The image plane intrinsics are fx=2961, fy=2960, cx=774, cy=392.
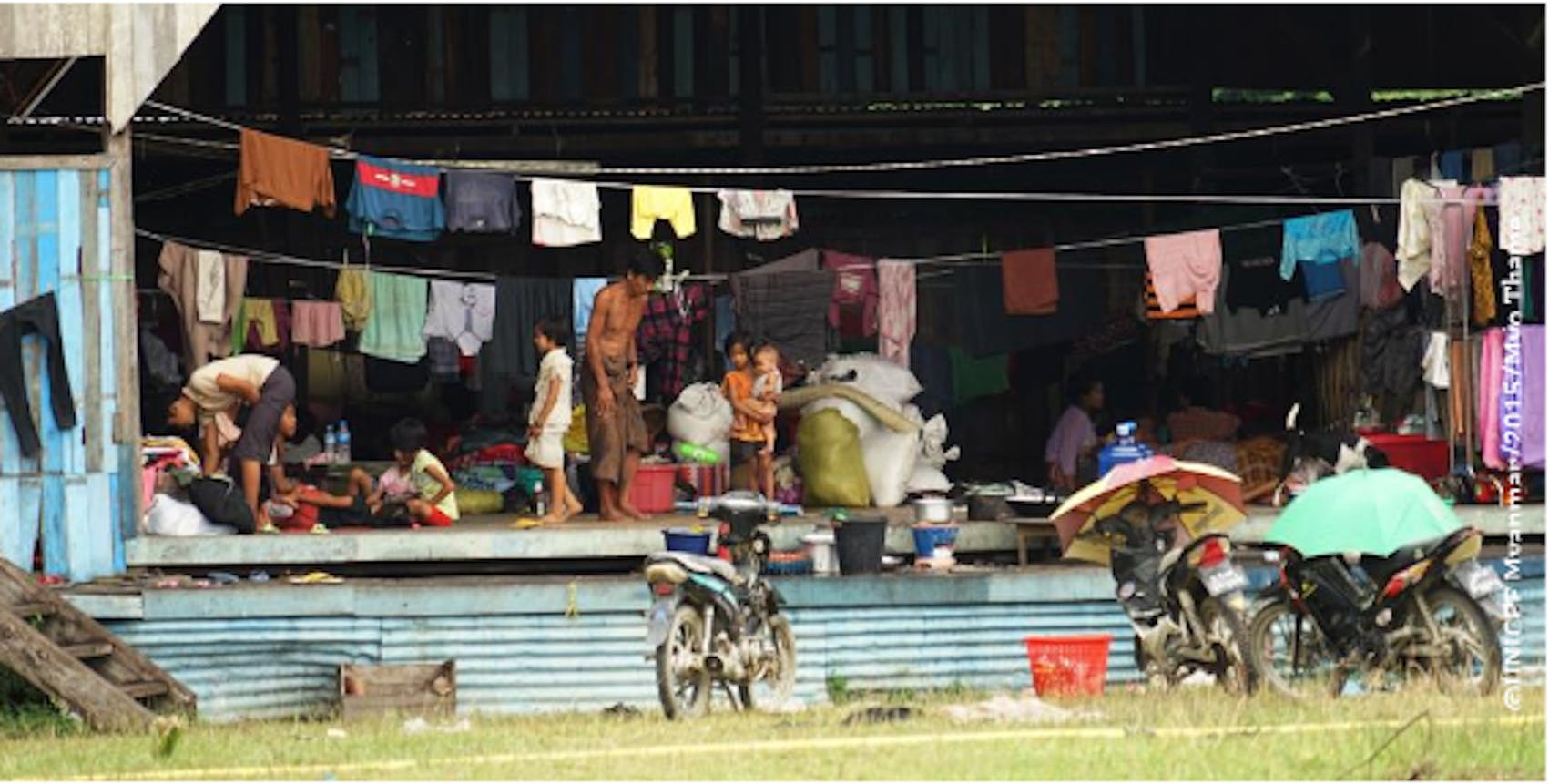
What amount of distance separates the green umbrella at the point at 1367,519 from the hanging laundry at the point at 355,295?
7657 millimetres

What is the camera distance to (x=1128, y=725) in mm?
10586

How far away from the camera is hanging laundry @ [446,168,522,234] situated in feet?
59.0

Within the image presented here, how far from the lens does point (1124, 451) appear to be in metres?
16.2

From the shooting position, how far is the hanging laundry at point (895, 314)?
738 inches

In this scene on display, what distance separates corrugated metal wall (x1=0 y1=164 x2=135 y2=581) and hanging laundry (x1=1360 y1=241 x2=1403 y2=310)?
7616mm

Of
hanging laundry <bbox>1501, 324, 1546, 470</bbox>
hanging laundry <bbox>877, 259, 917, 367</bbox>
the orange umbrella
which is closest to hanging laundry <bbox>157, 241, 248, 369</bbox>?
hanging laundry <bbox>877, 259, 917, 367</bbox>

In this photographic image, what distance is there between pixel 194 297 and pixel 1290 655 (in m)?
7.52

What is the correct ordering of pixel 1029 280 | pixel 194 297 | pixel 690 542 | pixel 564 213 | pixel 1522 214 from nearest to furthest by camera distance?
pixel 690 542
pixel 1522 214
pixel 194 297
pixel 564 213
pixel 1029 280

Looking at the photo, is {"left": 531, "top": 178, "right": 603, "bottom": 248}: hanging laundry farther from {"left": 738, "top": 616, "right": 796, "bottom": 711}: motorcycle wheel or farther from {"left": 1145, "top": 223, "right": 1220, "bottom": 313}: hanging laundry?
{"left": 738, "top": 616, "right": 796, "bottom": 711}: motorcycle wheel

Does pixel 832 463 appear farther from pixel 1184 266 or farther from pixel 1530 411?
pixel 1530 411

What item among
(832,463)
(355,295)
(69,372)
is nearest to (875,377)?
(832,463)

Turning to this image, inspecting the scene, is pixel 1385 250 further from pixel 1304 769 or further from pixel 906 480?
pixel 1304 769

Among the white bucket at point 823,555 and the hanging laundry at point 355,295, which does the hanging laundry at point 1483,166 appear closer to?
the white bucket at point 823,555

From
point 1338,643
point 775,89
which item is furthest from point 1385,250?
point 1338,643
